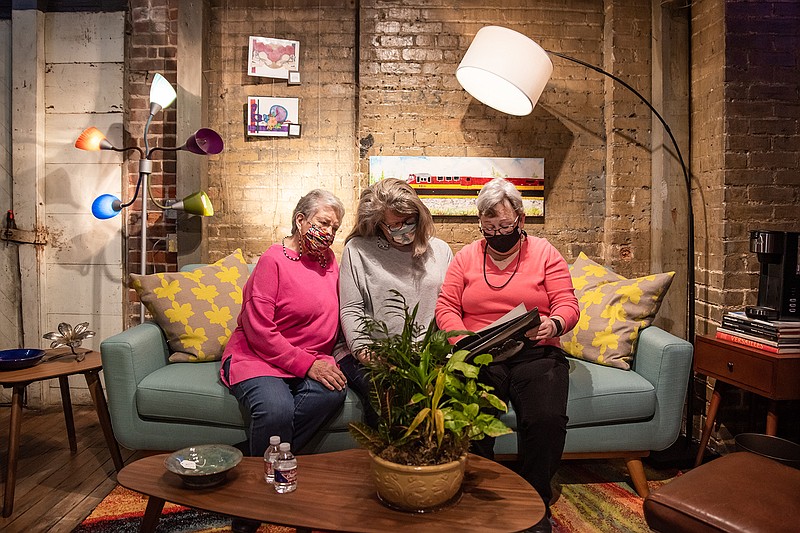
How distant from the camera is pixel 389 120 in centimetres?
366

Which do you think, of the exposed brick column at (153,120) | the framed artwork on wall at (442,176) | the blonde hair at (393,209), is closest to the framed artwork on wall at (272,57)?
the exposed brick column at (153,120)

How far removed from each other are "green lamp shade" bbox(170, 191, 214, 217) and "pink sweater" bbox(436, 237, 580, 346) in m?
1.52

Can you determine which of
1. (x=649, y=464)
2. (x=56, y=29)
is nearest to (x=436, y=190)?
(x=649, y=464)

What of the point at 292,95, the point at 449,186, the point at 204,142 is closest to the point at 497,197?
the point at 449,186

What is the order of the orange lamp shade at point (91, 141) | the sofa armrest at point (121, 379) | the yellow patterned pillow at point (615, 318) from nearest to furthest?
1. the sofa armrest at point (121, 379)
2. the yellow patterned pillow at point (615, 318)
3. the orange lamp shade at point (91, 141)

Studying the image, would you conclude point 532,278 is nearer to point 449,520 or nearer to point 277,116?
point 449,520

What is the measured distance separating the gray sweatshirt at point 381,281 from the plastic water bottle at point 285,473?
34.9 inches

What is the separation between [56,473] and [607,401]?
95.2 inches

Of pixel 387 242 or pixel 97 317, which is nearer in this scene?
pixel 387 242

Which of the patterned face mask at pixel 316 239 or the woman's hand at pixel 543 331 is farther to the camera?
the patterned face mask at pixel 316 239

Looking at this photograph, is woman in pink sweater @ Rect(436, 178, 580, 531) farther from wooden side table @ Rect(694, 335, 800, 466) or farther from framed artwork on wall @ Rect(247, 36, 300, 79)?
framed artwork on wall @ Rect(247, 36, 300, 79)

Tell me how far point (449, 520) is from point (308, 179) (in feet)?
8.72

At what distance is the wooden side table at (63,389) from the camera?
2281mm

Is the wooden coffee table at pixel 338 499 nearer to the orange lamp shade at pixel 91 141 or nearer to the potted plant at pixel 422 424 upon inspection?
the potted plant at pixel 422 424
